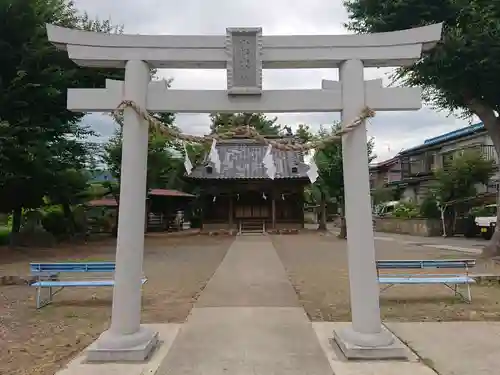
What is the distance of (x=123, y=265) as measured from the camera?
474cm

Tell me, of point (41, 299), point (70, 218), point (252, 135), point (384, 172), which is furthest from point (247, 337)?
point (384, 172)

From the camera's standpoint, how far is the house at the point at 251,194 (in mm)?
29000

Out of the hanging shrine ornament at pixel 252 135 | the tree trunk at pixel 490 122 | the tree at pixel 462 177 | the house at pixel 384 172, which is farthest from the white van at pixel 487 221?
the house at pixel 384 172

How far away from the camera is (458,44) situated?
1181cm

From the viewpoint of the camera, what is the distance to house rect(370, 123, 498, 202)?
27.4 meters

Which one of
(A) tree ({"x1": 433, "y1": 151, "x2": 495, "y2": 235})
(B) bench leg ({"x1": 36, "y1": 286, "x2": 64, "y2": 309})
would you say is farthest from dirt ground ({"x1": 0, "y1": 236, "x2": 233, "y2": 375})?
(A) tree ({"x1": 433, "y1": 151, "x2": 495, "y2": 235})

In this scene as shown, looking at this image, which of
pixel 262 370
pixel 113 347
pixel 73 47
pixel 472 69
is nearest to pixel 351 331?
pixel 262 370

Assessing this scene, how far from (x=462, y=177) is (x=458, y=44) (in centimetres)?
1373

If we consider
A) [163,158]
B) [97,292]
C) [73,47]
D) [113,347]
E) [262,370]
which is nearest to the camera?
[262,370]

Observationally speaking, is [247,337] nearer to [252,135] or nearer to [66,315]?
[252,135]

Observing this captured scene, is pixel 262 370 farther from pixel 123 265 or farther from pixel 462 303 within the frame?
pixel 462 303

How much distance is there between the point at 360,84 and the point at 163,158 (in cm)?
2346

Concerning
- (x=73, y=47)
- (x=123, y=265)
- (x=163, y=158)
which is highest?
(x=163, y=158)

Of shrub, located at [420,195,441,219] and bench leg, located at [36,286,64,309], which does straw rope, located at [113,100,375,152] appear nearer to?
bench leg, located at [36,286,64,309]
